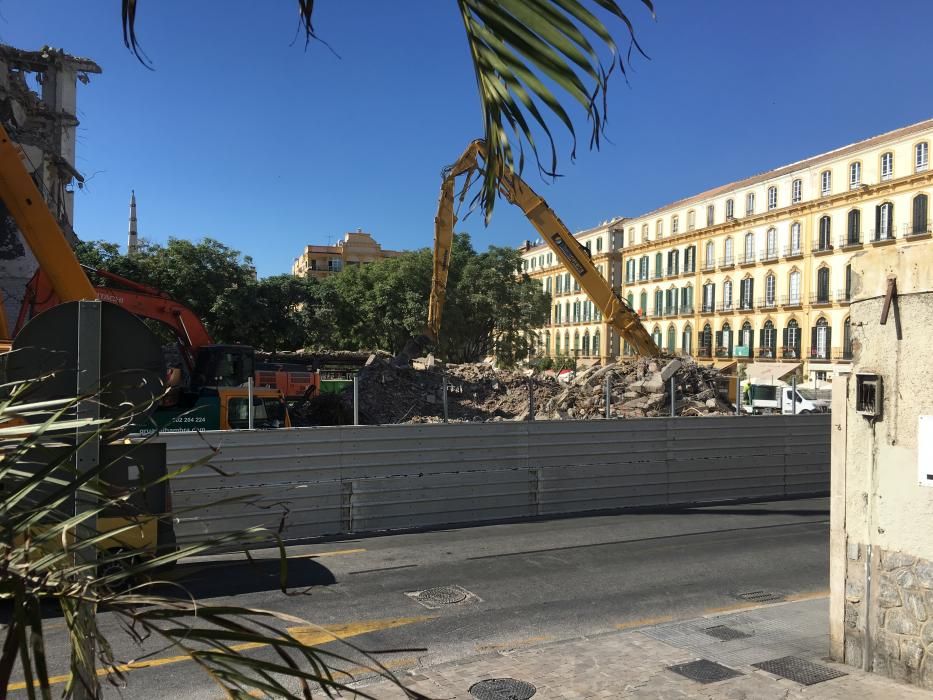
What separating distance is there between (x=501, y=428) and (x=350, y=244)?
9684 centimetres

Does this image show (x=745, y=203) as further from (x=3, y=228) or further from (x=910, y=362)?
(x=910, y=362)

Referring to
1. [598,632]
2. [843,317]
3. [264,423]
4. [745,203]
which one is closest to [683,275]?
[745,203]

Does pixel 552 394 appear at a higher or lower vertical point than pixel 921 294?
lower

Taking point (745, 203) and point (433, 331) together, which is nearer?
point (433, 331)

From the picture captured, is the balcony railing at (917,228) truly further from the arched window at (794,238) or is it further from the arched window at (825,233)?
the arched window at (794,238)

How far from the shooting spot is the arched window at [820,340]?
50.1 m

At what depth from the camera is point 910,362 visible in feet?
18.1

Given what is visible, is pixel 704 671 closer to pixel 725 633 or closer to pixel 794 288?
pixel 725 633

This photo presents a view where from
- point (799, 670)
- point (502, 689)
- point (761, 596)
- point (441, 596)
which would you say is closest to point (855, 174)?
point (761, 596)

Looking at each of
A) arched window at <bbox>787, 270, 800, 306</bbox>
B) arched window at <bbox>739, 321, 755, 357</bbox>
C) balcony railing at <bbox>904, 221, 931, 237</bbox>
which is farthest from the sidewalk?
arched window at <bbox>739, 321, 755, 357</bbox>

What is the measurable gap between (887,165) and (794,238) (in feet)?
26.6

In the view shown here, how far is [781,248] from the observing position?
5375cm

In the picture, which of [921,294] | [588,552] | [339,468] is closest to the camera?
[921,294]

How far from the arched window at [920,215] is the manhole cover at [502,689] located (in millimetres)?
46421
